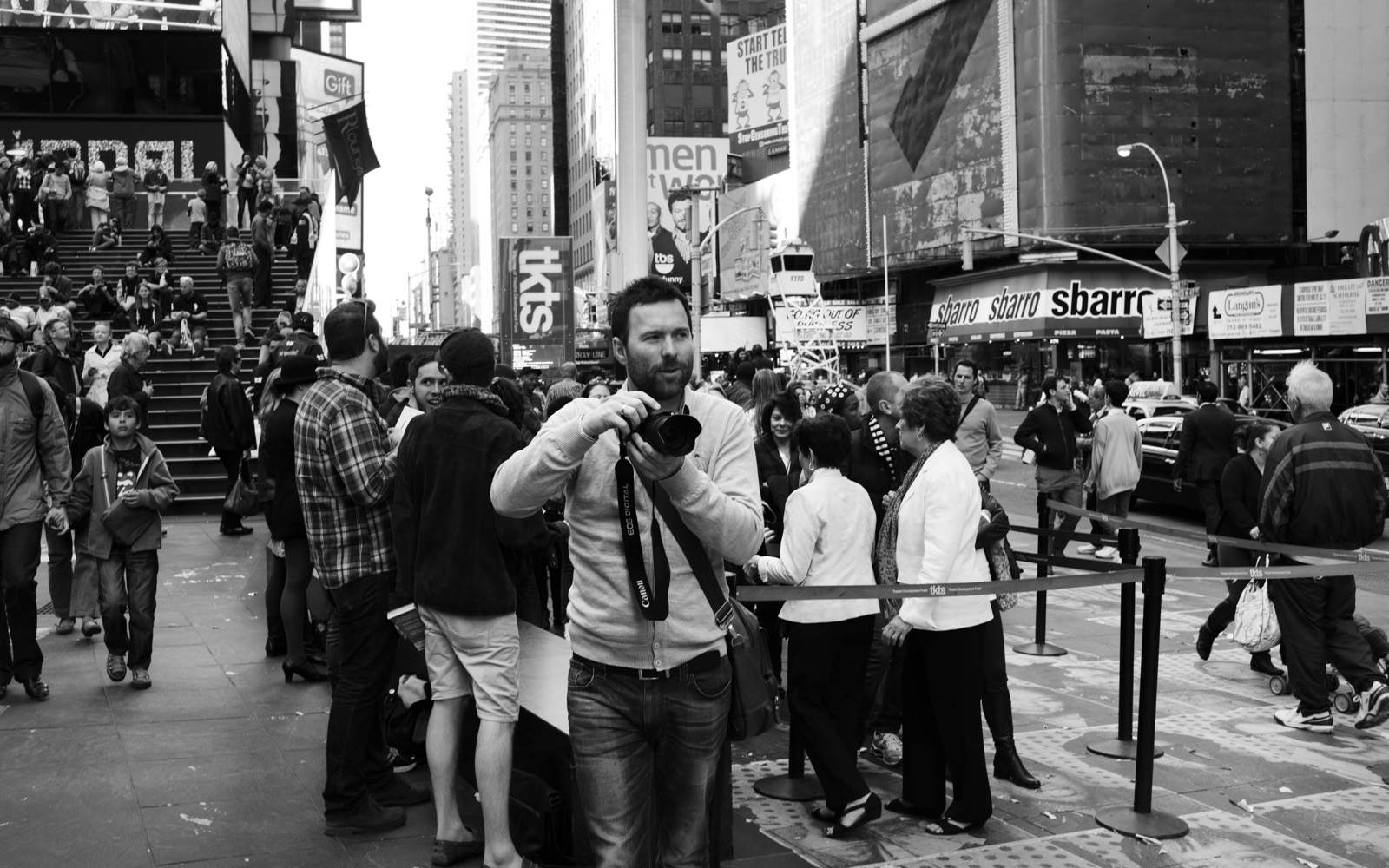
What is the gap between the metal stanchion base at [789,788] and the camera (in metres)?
6.24

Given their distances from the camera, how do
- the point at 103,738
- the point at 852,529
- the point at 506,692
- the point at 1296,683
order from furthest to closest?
the point at 1296,683 < the point at 103,738 < the point at 852,529 < the point at 506,692

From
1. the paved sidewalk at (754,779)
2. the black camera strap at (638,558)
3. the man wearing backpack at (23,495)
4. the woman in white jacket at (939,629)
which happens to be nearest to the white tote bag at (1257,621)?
the paved sidewalk at (754,779)

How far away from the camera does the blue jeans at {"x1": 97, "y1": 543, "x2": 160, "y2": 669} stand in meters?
8.02

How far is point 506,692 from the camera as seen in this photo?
4965mm

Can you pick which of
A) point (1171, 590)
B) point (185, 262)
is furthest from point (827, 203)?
point (1171, 590)

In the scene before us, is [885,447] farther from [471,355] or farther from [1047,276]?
[1047,276]

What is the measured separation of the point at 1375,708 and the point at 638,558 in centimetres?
587

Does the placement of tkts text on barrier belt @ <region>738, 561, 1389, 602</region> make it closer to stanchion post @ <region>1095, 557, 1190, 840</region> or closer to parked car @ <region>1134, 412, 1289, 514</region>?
stanchion post @ <region>1095, 557, 1190, 840</region>

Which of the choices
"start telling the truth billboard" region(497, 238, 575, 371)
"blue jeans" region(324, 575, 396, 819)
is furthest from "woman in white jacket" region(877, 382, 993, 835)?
"start telling the truth billboard" region(497, 238, 575, 371)

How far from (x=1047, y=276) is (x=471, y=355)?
5570cm

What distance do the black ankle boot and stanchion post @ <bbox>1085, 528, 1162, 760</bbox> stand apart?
58 centimetres

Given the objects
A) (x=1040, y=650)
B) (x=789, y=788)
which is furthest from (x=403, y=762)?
(x=1040, y=650)

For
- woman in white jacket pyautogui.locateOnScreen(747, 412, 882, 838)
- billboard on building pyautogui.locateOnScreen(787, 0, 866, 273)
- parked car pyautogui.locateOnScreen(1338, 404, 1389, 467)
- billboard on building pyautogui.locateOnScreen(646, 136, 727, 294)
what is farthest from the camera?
billboard on building pyautogui.locateOnScreen(646, 136, 727, 294)

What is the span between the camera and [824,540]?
19.6ft
